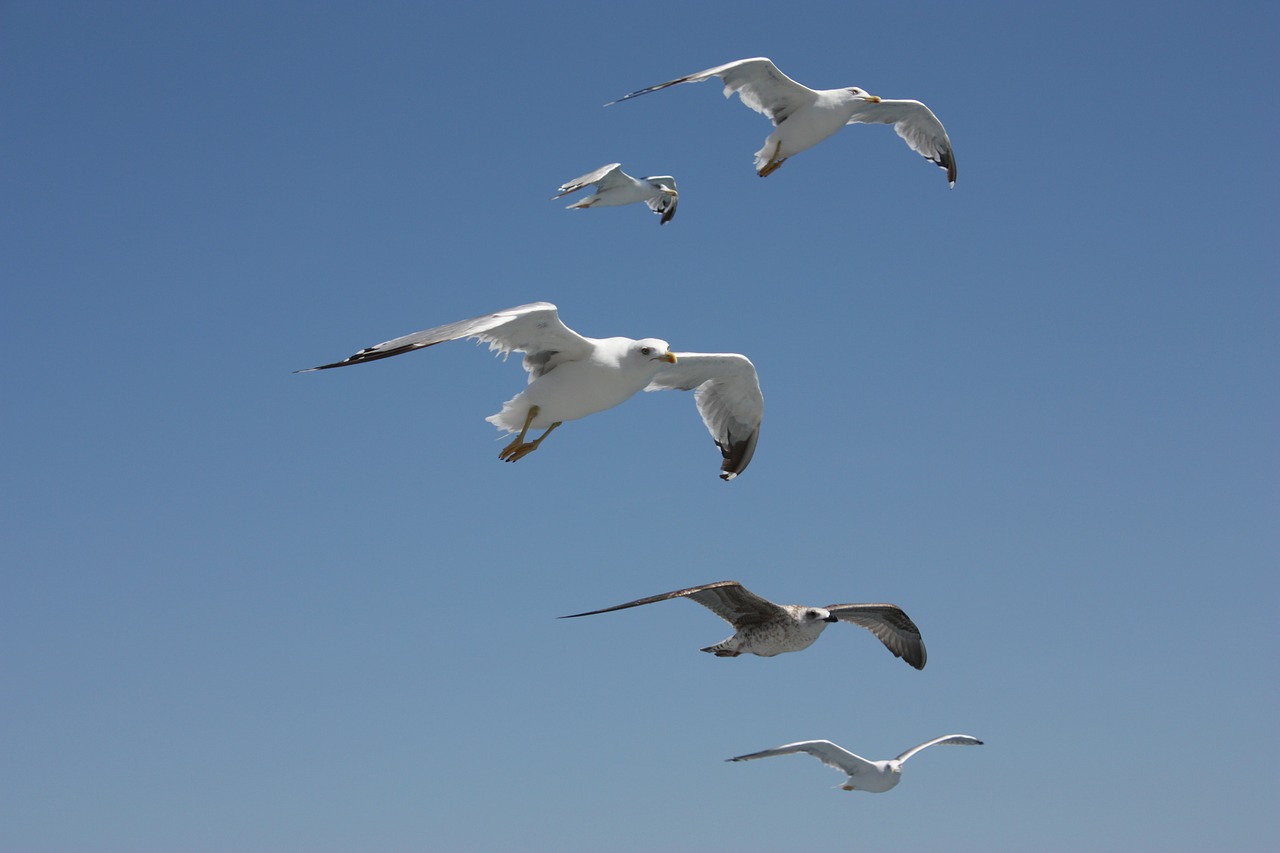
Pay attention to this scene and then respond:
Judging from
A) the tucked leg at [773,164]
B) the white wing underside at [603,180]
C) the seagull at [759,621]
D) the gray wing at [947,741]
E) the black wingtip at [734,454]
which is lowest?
the gray wing at [947,741]

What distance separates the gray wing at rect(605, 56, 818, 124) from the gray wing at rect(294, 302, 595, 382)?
691cm

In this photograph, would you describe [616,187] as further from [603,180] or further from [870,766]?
[870,766]

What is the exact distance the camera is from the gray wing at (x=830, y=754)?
14.2 meters

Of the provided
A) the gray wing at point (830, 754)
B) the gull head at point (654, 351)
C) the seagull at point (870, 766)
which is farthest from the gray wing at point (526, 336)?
the seagull at point (870, 766)

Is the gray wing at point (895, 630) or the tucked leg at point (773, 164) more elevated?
the tucked leg at point (773, 164)

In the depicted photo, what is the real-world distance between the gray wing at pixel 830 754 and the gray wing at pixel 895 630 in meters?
1.45

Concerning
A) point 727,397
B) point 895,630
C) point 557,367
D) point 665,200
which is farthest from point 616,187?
point 557,367

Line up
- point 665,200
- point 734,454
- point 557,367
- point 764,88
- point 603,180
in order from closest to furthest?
point 557,367 → point 734,454 → point 764,88 → point 603,180 → point 665,200

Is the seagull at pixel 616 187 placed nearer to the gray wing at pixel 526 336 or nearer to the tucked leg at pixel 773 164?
the tucked leg at pixel 773 164

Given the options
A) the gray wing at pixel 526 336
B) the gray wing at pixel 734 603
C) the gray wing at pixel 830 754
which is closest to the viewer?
the gray wing at pixel 526 336

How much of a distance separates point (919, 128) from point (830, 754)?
11035 millimetres

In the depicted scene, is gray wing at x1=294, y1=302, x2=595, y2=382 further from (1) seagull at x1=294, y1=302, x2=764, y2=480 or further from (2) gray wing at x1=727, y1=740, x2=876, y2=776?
(2) gray wing at x1=727, y1=740, x2=876, y2=776

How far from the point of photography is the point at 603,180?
23344 millimetres

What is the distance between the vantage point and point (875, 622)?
52.4 ft
